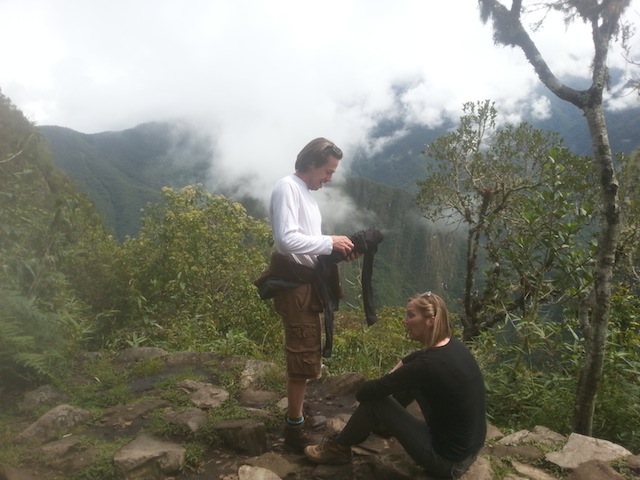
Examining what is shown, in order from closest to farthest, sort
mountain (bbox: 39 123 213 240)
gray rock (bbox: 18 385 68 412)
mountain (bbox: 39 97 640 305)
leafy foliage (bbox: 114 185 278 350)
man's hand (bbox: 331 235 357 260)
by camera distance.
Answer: man's hand (bbox: 331 235 357 260) → gray rock (bbox: 18 385 68 412) → leafy foliage (bbox: 114 185 278 350) → mountain (bbox: 39 97 640 305) → mountain (bbox: 39 123 213 240)

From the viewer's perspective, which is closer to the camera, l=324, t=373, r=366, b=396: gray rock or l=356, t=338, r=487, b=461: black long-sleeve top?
l=356, t=338, r=487, b=461: black long-sleeve top

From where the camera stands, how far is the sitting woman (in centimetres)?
266

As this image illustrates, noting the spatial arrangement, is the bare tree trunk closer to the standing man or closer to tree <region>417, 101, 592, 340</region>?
the standing man

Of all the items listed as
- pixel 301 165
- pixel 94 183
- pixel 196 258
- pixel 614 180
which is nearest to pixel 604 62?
pixel 614 180

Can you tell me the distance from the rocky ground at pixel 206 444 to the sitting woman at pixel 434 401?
0.70ft

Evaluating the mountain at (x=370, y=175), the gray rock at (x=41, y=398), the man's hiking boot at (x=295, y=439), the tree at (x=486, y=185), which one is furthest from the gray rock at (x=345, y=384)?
the mountain at (x=370, y=175)

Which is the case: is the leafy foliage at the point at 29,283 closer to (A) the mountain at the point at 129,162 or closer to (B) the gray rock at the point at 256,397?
(B) the gray rock at the point at 256,397

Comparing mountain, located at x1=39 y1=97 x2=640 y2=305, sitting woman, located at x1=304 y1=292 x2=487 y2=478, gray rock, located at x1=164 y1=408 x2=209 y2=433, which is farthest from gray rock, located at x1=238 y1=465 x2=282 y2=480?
mountain, located at x1=39 y1=97 x2=640 y2=305

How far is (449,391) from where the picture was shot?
104 inches

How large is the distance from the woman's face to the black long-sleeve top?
0.12 meters

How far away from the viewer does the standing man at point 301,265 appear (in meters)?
2.78

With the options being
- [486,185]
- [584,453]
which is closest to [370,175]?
[486,185]

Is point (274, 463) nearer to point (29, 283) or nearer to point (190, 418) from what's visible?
point (190, 418)

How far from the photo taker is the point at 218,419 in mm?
3449
